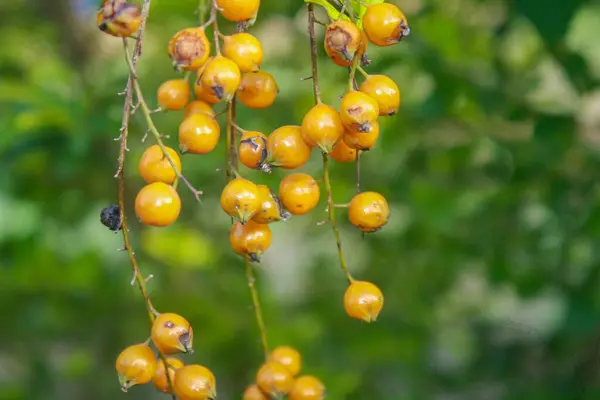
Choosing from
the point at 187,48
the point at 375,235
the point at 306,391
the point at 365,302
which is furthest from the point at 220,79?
the point at 375,235

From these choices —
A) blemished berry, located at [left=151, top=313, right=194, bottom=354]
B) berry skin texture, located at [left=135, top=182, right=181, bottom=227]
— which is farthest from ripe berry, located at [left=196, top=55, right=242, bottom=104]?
blemished berry, located at [left=151, top=313, right=194, bottom=354]

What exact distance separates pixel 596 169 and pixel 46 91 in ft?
3.64

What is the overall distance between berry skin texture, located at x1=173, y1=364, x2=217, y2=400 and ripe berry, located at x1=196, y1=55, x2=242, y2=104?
10.6 inches

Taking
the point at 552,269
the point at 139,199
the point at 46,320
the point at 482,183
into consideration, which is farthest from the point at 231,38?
the point at 46,320

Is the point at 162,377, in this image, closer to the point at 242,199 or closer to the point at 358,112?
the point at 242,199

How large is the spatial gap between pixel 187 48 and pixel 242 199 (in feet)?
0.50

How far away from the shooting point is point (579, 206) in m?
1.58

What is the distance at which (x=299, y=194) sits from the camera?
30.5 inches

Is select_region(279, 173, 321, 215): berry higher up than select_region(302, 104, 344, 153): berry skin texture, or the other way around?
select_region(302, 104, 344, 153): berry skin texture

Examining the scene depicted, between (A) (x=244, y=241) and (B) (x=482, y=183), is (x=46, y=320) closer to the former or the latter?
(B) (x=482, y=183)

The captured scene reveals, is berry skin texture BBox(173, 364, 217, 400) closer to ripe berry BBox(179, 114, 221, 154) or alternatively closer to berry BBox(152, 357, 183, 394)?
berry BBox(152, 357, 183, 394)

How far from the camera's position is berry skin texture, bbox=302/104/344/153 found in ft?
2.40

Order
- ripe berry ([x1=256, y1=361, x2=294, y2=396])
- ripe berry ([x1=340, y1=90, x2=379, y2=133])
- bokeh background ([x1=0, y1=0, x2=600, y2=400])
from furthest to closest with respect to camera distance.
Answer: bokeh background ([x1=0, y1=0, x2=600, y2=400]) < ripe berry ([x1=256, y1=361, x2=294, y2=396]) < ripe berry ([x1=340, y1=90, x2=379, y2=133])

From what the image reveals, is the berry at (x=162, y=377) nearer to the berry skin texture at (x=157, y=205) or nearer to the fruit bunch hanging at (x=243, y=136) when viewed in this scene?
the fruit bunch hanging at (x=243, y=136)
